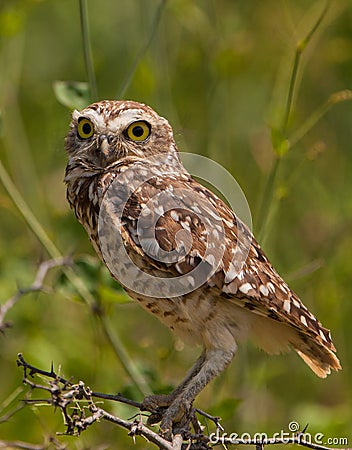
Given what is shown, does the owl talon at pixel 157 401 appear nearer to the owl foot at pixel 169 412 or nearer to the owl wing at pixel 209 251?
the owl foot at pixel 169 412

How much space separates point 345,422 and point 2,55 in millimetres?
2634

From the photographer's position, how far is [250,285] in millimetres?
3350

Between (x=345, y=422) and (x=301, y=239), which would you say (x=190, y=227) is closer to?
(x=345, y=422)

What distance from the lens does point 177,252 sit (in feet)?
11.0

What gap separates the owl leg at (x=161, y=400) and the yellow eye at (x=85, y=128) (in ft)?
2.96

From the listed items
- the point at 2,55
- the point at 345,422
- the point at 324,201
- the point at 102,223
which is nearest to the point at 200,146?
the point at 324,201

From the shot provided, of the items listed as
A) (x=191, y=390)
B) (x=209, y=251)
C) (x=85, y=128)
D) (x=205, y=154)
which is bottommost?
(x=191, y=390)

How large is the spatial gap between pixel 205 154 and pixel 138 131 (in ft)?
4.60

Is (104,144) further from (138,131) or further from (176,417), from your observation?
(176,417)

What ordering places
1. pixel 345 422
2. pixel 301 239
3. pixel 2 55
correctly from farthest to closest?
pixel 301 239 < pixel 2 55 < pixel 345 422

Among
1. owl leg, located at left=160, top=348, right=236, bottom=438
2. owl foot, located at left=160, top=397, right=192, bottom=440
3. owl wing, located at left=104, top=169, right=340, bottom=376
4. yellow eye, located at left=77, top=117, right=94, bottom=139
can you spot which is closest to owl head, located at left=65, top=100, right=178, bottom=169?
yellow eye, located at left=77, top=117, right=94, bottom=139

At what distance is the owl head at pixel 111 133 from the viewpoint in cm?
350

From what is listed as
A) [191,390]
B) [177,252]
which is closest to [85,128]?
[177,252]

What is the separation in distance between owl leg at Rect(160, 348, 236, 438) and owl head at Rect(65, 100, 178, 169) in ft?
2.58
